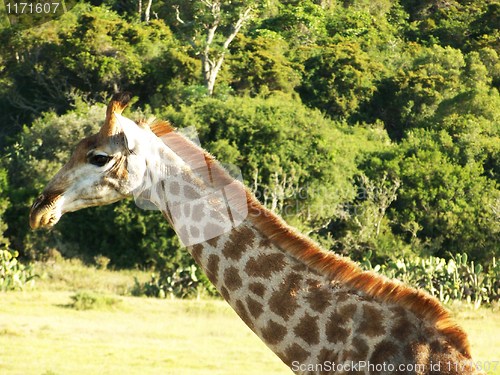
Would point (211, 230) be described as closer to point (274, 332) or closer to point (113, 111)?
point (274, 332)

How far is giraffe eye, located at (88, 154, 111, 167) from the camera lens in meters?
5.05

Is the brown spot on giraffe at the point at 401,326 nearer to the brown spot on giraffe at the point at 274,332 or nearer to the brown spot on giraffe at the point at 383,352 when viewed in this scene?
the brown spot on giraffe at the point at 383,352

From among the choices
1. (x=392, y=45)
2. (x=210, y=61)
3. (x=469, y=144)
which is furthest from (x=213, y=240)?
(x=392, y=45)

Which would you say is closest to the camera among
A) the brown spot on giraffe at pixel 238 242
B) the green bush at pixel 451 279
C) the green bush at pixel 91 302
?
the brown spot on giraffe at pixel 238 242

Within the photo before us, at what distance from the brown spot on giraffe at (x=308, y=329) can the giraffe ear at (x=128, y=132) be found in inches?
48.9

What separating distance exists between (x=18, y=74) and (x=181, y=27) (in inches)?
319

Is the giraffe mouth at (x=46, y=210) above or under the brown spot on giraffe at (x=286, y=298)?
above

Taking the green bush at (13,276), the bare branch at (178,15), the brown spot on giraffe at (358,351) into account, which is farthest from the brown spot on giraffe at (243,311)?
the bare branch at (178,15)

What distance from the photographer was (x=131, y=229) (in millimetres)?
29281

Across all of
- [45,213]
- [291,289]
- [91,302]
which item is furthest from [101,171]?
[91,302]

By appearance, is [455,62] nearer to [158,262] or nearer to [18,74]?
[18,74]

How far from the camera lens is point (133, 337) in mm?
16188

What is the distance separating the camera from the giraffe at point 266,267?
15.0 feet

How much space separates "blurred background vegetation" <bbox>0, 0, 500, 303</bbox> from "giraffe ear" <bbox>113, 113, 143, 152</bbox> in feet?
57.8
